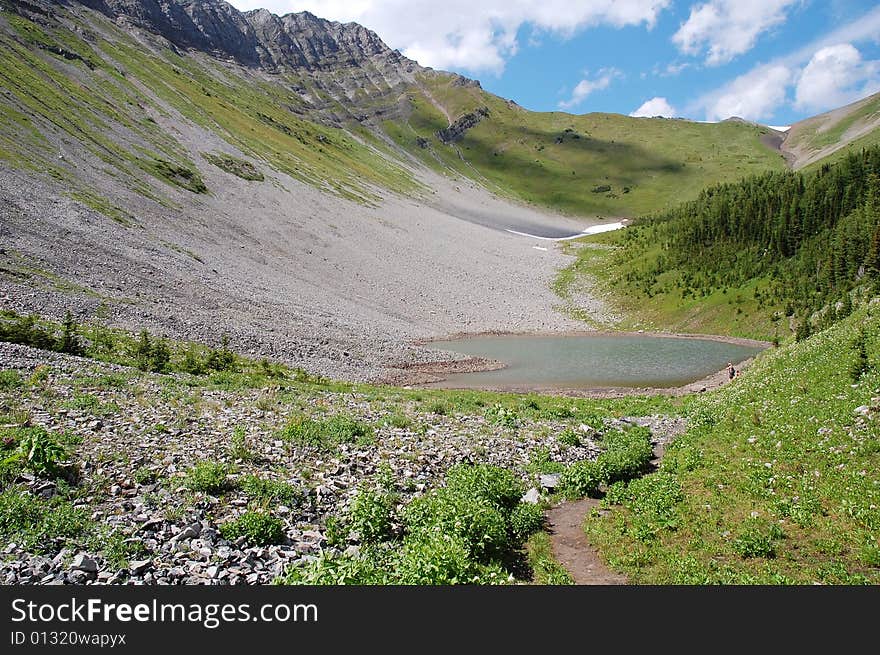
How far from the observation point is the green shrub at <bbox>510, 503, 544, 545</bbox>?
1416 cm

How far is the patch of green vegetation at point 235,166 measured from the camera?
4547 inches

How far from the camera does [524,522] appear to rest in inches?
571

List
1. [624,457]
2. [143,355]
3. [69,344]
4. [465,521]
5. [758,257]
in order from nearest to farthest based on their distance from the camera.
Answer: [465,521]
[624,457]
[69,344]
[143,355]
[758,257]

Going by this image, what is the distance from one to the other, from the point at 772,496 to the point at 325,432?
14853 mm

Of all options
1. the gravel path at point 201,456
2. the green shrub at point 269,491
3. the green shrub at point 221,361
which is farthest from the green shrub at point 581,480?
the green shrub at point 221,361

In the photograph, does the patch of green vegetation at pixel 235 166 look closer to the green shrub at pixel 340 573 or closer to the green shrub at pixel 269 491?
the green shrub at pixel 269 491

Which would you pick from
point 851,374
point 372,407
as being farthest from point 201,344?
point 851,374

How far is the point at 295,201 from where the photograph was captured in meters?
114

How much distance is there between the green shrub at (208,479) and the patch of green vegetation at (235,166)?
113 metres

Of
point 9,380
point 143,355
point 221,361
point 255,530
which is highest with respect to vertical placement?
point 255,530

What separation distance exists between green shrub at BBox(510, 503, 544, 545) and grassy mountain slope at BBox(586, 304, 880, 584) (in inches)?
58.5

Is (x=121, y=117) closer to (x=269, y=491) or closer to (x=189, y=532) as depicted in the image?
(x=269, y=491)

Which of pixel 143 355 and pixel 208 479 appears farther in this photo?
pixel 143 355

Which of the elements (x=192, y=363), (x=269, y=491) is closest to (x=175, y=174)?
(x=192, y=363)
